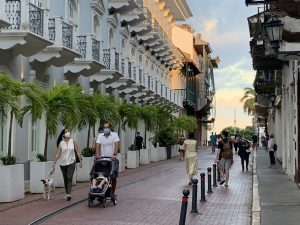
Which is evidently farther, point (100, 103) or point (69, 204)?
point (100, 103)

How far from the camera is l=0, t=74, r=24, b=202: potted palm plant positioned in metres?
13.5

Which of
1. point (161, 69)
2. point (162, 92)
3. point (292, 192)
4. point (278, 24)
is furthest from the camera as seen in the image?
point (161, 69)

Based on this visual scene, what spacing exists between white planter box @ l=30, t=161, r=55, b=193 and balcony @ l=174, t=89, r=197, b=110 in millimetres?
41995

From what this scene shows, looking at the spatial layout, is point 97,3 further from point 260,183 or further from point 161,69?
point 161,69

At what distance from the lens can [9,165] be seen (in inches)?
553

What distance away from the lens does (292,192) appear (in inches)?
647

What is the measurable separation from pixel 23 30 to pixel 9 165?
434 cm

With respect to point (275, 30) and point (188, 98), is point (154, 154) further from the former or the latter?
point (188, 98)

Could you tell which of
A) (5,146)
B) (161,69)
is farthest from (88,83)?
(161,69)

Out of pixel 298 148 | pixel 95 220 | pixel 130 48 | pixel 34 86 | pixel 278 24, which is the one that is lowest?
pixel 95 220

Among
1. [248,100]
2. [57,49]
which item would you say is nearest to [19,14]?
[57,49]

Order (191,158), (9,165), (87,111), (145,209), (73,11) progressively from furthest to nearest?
(73,11)
(87,111)
(191,158)
(9,165)
(145,209)

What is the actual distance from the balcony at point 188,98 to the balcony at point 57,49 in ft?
121

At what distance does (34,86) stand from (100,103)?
6.65m
